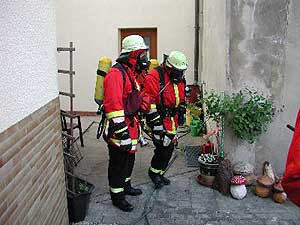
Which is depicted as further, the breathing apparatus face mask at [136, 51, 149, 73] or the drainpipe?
the drainpipe

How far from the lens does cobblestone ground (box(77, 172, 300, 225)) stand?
12.1ft

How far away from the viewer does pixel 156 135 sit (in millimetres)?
4355

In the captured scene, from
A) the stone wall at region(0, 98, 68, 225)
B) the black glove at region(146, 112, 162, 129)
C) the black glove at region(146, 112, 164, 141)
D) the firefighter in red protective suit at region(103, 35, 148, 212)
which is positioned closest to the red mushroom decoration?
the black glove at region(146, 112, 164, 141)

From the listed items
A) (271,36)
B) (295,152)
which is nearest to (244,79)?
(271,36)

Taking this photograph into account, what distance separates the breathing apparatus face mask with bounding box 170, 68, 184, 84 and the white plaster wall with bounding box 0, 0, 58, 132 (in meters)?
1.65

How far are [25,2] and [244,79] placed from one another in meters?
2.96

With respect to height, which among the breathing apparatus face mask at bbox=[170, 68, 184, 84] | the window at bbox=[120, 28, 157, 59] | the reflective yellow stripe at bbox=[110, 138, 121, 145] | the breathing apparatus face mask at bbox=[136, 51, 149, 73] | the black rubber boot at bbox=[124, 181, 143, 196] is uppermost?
the window at bbox=[120, 28, 157, 59]

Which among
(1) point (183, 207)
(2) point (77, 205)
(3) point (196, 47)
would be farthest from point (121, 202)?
(3) point (196, 47)

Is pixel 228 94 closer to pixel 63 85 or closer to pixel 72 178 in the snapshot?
pixel 72 178

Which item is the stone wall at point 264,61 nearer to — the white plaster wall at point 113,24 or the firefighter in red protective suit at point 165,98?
the firefighter in red protective suit at point 165,98

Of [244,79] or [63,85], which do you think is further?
[63,85]

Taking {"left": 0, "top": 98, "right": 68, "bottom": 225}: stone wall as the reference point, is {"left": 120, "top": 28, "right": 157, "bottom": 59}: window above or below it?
above

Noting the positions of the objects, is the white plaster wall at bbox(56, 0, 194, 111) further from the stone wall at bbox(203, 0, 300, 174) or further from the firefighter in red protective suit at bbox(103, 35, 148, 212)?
the firefighter in red protective suit at bbox(103, 35, 148, 212)

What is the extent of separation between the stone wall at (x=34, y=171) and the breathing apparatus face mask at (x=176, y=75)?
1.63 metres
